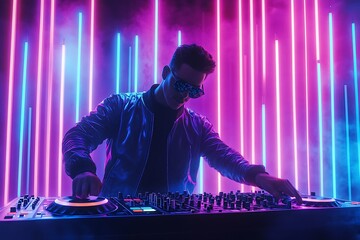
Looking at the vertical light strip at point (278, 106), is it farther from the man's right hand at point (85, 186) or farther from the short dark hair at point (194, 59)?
the man's right hand at point (85, 186)

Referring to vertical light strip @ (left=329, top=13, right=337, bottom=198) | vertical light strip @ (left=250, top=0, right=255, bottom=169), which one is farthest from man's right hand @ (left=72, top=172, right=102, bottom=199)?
vertical light strip @ (left=329, top=13, right=337, bottom=198)

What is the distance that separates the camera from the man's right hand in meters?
1.16

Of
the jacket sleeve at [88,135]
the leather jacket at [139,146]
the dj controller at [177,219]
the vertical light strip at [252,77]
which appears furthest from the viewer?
the vertical light strip at [252,77]

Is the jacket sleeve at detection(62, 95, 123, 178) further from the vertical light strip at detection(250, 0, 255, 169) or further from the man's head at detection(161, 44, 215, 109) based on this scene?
the vertical light strip at detection(250, 0, 255, 169)

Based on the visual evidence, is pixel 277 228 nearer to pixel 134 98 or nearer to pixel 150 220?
pixel 150 220

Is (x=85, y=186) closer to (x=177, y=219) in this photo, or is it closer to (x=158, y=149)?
(x=177, y=219)

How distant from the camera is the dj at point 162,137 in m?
1.87

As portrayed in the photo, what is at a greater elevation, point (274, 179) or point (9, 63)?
point (9, 63)

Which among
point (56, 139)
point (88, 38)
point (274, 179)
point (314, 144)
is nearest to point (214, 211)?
point (274, 179)

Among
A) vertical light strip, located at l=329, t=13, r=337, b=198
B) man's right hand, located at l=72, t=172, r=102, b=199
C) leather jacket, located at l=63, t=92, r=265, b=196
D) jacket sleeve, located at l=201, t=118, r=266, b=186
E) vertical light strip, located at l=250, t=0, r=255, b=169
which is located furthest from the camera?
vertical light strip, located at l=329, t=13, r=337, b=198

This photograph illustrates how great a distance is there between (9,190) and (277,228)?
202cm

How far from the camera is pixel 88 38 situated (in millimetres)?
2707

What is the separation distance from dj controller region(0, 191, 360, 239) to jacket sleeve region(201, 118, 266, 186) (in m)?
0.40

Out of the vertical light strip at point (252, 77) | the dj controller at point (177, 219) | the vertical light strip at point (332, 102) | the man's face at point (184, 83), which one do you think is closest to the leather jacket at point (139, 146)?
the man's face at point (184, 83)
